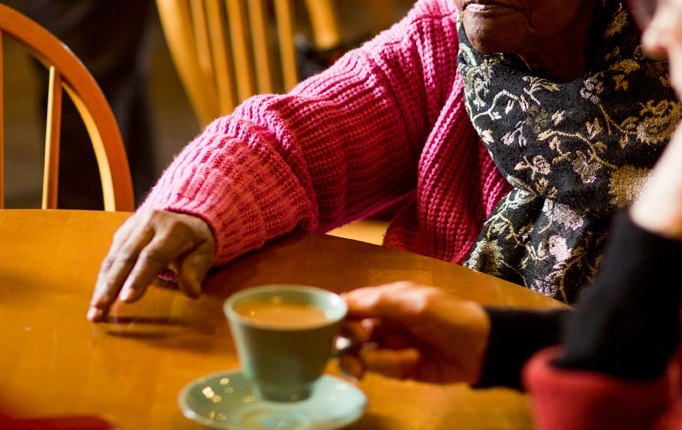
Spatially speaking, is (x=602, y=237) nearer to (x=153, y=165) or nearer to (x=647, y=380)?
(x=647, y=380)

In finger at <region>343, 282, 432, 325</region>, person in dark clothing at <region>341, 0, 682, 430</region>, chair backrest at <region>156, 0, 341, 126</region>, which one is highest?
person in dark clothing at <region>341, 0, 682, 430</region>

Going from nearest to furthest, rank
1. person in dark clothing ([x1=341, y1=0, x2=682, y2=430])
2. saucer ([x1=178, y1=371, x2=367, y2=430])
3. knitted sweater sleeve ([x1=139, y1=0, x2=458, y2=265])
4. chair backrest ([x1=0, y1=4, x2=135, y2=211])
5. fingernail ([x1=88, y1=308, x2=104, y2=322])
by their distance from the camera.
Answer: person in dark clothing ([x1=341, y1=0, x2=682, y2=430]), saucer ([x1=178, y1=371, x2=367, y2=430]), fingernail ([x1=88, y1=308, x2=104, y2=322]), knitted sweater sleeve ([x1=139, y1=0, x2=458, y2=265]), chair backrest ([x1=0, y1=4, x2=135, y2=211])

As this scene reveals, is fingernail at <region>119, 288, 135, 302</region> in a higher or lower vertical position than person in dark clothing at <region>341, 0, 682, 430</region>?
lower

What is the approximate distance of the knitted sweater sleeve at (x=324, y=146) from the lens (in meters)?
1.22

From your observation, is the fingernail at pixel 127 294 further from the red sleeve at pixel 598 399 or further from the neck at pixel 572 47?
the neck at pixel 572 47

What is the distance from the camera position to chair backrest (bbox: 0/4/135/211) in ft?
4.95

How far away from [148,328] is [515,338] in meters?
0.38

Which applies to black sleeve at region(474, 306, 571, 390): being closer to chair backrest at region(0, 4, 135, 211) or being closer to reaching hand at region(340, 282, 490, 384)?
reaching hand at region(340, 282, 490, 384)

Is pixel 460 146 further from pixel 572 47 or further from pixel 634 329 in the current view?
pixel 634 329

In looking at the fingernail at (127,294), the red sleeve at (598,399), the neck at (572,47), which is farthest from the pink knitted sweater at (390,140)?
the red sleeve at (598,399)

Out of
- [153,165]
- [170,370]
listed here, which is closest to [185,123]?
[153,165]

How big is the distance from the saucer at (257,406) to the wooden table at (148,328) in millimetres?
22

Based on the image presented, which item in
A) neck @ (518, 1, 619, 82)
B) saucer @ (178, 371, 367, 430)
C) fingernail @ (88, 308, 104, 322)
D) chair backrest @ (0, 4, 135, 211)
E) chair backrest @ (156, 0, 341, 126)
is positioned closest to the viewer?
saucer @ (178, 371, 367, 430)

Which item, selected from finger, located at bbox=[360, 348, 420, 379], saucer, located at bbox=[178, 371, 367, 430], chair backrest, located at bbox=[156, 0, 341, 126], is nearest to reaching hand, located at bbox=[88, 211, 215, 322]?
saucer, located at bbox=[178, 371, 367, 430]
